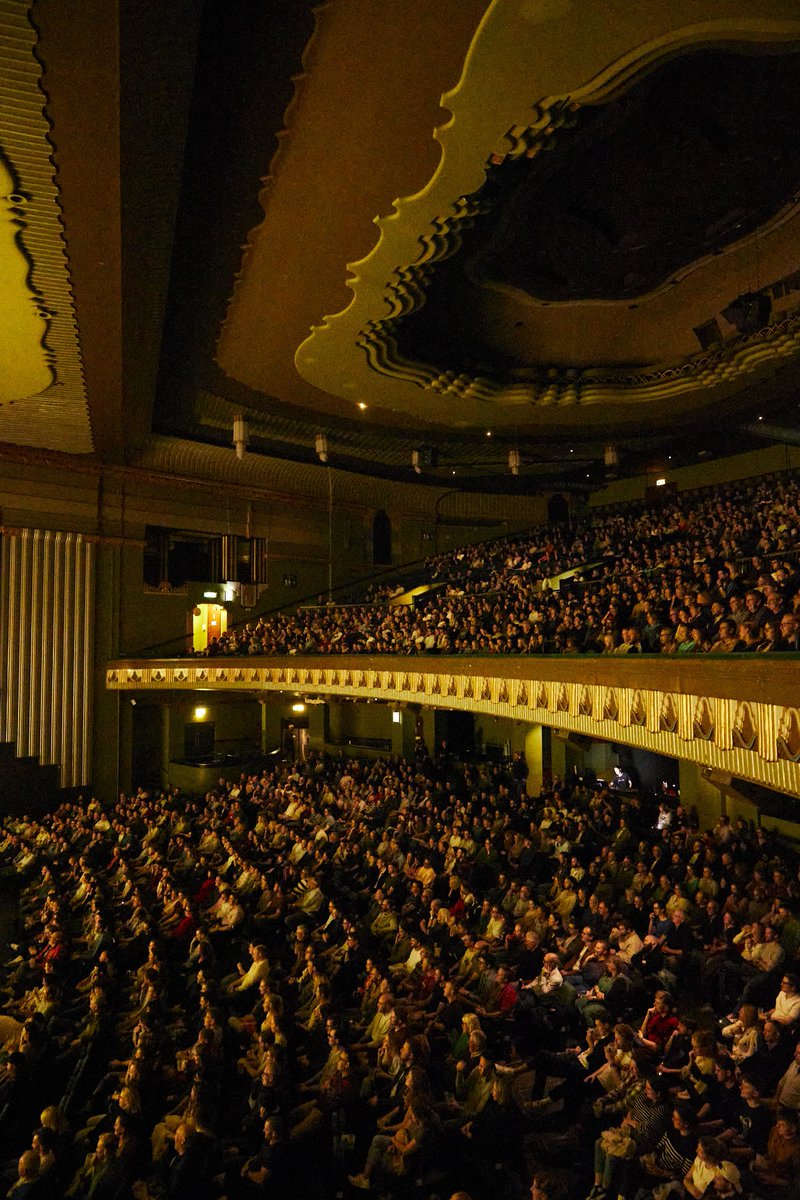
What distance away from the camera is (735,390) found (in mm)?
12484

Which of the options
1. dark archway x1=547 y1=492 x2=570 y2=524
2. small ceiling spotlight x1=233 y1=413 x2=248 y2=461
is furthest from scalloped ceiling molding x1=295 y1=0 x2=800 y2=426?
dark archway x1=547 y1=492 x2=570 y2=524

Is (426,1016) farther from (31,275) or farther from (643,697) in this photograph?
(31,275)

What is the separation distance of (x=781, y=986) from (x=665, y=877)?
1.92 meters

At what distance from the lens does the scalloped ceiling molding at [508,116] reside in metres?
4.99

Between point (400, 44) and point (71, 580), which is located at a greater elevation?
point (400, 44)

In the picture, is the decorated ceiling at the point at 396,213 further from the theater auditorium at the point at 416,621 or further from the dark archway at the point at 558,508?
the dark archway at the point at 558,508

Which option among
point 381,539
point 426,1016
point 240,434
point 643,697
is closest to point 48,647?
point 240,434

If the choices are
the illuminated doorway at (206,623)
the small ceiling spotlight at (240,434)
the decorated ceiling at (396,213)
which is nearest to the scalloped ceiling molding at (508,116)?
the decorated ceiling at (396,213)

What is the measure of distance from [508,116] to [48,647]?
13.2 meters

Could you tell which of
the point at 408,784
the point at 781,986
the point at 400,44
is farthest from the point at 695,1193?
the point at 408,784

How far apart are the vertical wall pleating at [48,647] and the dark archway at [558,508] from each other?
11612 mm

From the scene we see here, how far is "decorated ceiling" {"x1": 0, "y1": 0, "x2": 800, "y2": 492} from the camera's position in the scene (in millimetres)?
4988

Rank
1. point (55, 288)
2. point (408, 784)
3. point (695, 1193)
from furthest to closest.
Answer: point (408, 784), point (55, 288), point (695, 1193)

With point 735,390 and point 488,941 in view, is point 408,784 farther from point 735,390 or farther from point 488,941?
point 735,390
